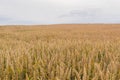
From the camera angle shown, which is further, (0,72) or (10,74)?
(0,72)

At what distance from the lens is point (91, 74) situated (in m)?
2.07

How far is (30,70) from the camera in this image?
2.22 meters

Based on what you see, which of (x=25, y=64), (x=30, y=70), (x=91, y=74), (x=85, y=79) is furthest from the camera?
(x=25, y=64)

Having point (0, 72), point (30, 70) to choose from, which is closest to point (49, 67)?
point (30, 70)

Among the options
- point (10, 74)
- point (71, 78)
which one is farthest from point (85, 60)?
point (10, 74)

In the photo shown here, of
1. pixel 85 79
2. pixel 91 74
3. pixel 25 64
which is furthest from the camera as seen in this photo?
pixel 25 64

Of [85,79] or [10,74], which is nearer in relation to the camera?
[85,79]

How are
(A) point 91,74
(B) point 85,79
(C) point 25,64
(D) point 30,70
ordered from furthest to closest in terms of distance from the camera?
(C) point 25,64
(D) point 30,70
(A) point 91,74
(B) point 85,79

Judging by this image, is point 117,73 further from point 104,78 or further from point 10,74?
point 10,74

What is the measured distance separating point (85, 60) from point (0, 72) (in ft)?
3.24

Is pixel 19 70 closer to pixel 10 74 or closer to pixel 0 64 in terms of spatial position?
pixel 10 74

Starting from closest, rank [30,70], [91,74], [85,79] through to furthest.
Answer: [85,79] < [91,74] < [30,70]

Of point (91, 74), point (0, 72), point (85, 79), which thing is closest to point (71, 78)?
point (91, 74)

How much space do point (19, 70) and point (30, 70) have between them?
135 millimetres
